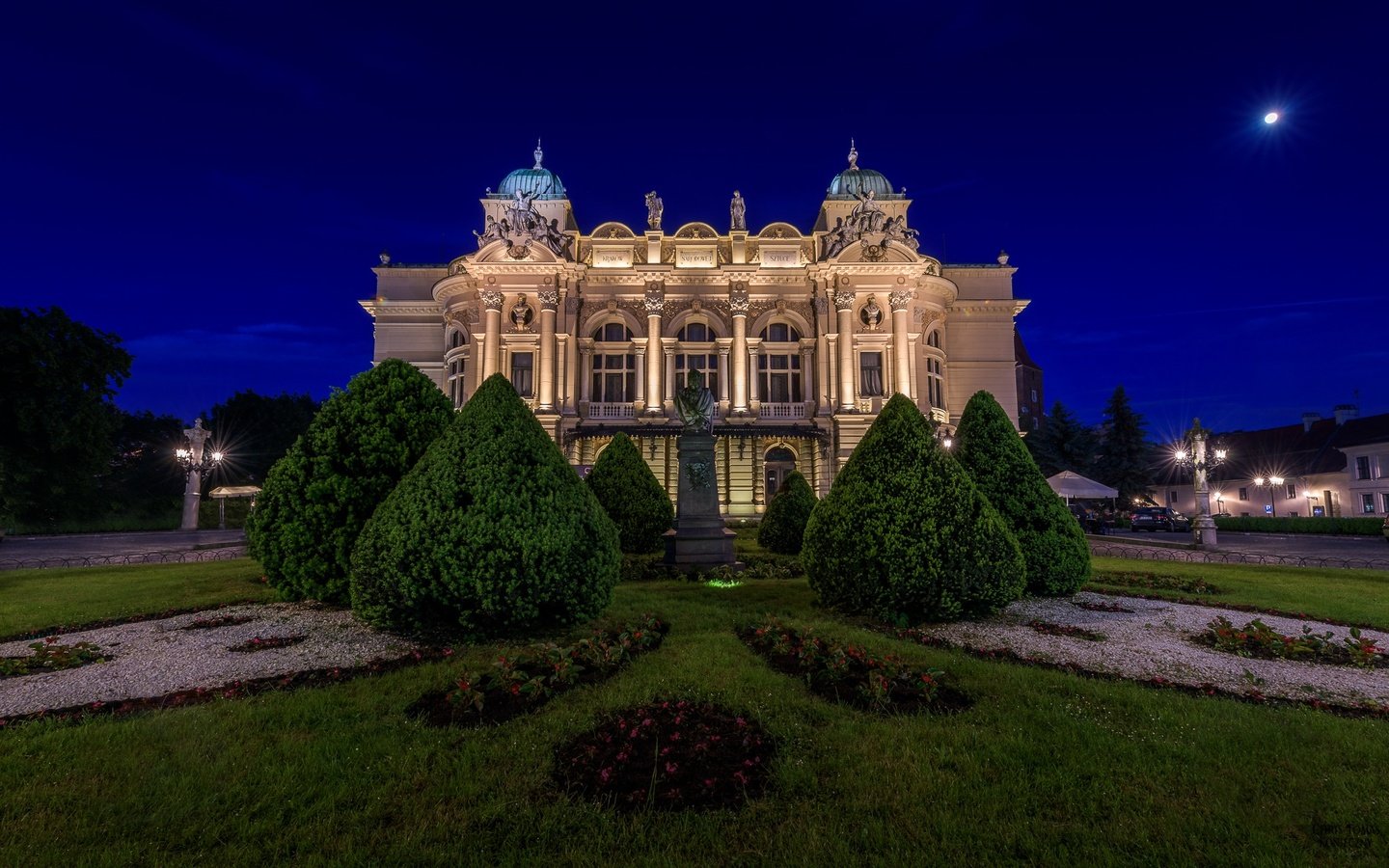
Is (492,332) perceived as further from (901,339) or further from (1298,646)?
(1298,646)

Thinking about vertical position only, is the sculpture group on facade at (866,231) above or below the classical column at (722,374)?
above

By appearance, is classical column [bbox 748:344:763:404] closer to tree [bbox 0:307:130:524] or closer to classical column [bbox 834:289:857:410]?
classical column [bbox 834:289:857:410]

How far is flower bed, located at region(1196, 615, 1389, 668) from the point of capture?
676 centimetres

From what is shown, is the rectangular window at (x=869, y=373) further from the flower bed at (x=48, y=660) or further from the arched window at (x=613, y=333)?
the flower bed at (x=48, y=660)

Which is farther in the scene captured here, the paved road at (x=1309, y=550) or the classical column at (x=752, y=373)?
the classical column at (x=752, y=373)

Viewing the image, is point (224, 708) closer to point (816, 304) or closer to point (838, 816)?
point (838, 816)

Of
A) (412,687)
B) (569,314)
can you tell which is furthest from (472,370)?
(412,687)

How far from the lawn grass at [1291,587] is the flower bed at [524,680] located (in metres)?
10.1

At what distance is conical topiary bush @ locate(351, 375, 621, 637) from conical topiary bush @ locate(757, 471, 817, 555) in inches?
409

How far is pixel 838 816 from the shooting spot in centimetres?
347

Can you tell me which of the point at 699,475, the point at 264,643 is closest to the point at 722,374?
the point at 699,475

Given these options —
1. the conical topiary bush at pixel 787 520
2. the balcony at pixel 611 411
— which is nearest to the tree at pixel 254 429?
the balcony at pixel 611 411

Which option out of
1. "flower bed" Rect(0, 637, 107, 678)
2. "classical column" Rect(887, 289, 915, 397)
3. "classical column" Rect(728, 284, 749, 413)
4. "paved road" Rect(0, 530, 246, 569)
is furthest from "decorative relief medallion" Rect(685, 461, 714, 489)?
"classical column" Rect(887, 289, 915, 397)

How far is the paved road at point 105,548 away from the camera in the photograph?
17156 millimetres
